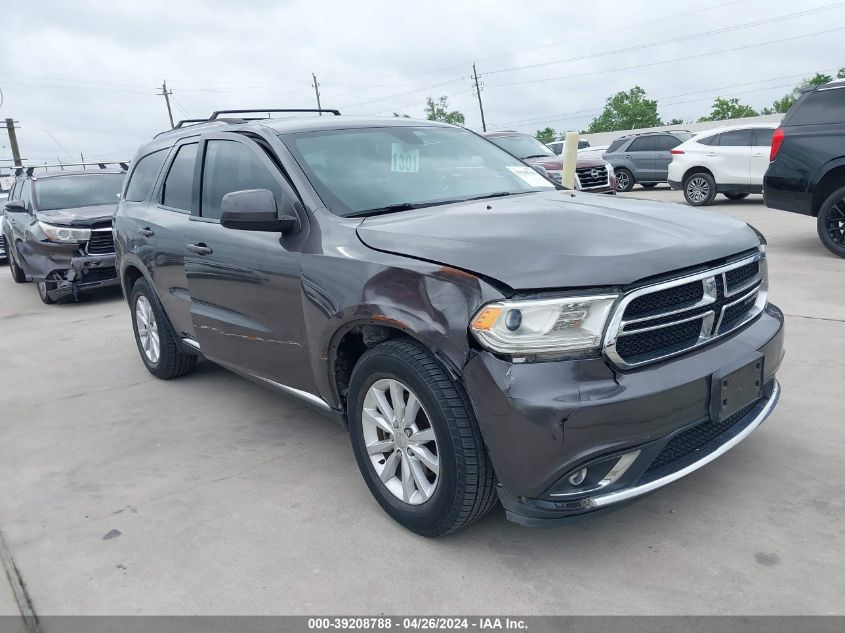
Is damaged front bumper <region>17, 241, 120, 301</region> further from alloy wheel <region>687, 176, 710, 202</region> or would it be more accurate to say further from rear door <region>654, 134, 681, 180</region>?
rear door <region>654, 134, 681, 180</region>

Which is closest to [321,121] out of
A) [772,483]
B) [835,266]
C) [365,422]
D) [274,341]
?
[274,341]

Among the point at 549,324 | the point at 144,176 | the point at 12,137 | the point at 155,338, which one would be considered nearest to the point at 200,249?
the point at 155,338

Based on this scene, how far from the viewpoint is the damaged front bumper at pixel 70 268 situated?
8.88m

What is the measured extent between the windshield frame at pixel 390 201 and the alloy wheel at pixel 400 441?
2.81ft

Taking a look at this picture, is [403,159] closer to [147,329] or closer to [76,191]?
[147,329]

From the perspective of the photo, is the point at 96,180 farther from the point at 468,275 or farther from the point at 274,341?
the point at 468,275

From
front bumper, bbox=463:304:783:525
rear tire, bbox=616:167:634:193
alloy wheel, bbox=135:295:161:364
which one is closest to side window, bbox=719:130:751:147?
rear tire, bbox=616:167:634:193

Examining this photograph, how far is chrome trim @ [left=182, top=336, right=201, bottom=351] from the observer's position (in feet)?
15.2

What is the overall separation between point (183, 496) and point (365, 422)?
1094 mm

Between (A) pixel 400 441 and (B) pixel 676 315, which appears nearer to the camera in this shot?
(B) pixel 676 315

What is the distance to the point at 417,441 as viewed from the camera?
283 cm

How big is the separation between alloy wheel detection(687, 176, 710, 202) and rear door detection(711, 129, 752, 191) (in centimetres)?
26

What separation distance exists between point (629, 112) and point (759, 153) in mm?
72095

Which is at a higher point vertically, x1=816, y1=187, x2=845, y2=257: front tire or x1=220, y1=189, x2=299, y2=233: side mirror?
x1=220, y1=189, x2=299, y2=233: side mirror
